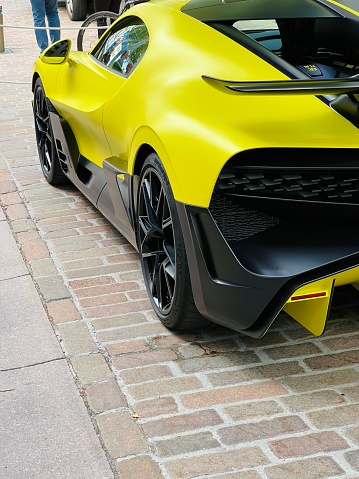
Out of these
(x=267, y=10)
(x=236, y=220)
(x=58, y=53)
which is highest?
(x=267, y=10)

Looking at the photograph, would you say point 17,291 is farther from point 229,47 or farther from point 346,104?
point 346,104

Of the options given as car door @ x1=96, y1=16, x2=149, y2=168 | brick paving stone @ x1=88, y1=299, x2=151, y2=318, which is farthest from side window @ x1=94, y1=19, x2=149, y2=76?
brick paving stone @ x1=88, y1=299, x2=151, y2=318

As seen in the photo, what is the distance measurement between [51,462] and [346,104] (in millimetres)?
1734

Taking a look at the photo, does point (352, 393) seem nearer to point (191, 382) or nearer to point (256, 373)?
point (256, 373)

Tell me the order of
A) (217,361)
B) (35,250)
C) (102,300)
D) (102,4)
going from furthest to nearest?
(102,4) → (35,250) → (102,300) → (217,361)

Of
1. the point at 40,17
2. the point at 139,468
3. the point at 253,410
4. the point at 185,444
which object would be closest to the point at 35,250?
the point at 253,410

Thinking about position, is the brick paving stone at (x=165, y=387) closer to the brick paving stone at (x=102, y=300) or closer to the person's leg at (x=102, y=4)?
the brick paving stone at (x=102, y=300)

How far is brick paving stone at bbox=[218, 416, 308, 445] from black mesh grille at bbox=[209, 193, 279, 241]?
74 cm

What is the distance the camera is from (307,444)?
3.16m

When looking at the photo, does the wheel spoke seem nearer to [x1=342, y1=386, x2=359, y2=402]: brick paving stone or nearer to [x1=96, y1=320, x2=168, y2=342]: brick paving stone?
[x1=96, y1=320, x2=168, y2=342]: brick paving stone

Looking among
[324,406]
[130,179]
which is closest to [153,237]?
[130,179]

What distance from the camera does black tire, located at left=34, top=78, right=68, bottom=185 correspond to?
6361mm

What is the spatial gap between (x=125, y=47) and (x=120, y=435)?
2.55 metres

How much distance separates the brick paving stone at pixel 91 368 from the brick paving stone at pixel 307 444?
2.88 feet
